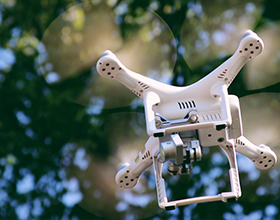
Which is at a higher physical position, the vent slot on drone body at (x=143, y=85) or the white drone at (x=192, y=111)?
the vent slot on drone body at (x=143, y=85)

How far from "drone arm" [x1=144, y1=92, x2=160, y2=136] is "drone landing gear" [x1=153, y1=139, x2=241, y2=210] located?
19 centimetres

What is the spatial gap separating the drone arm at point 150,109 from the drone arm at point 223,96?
0.70 ft

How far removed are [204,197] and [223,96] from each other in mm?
369

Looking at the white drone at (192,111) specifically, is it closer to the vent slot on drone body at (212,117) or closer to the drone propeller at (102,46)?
the vent slot on drone body at (212,117)

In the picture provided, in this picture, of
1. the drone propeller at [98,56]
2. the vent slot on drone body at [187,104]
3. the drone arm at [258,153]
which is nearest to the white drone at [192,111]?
the vent slot on drone body at [187,104]

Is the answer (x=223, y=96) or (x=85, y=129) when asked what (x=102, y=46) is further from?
(x=223, y=96)

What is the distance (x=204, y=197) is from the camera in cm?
141

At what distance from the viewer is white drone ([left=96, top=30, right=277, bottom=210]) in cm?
139

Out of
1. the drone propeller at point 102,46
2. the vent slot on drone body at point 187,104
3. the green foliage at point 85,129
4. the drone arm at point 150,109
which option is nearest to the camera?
the drone arm at point 150,109

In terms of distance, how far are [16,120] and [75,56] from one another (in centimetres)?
92

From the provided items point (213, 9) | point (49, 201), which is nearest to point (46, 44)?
point (213, 9)

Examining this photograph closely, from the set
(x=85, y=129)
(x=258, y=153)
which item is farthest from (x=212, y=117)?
(x=85, y=129)

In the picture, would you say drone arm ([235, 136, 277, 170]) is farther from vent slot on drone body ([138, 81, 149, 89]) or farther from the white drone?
vent slot on drone body ([138, 81, 149, 89])

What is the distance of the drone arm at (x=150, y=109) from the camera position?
1.33 m
